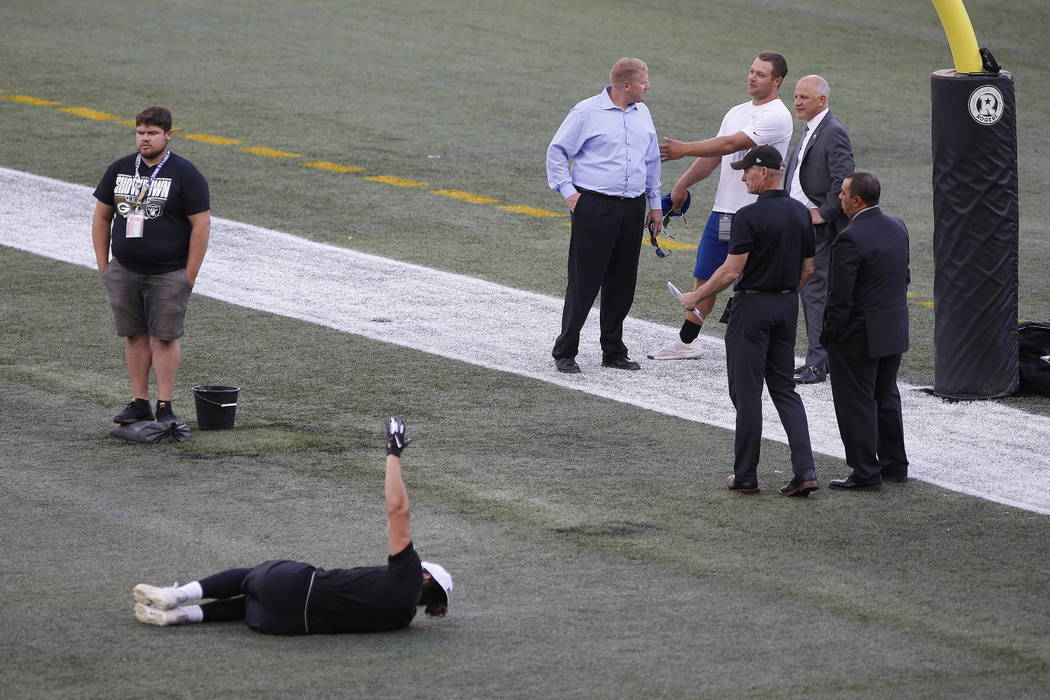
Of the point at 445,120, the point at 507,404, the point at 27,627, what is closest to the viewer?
the point at 27,627

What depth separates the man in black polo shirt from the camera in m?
9.48

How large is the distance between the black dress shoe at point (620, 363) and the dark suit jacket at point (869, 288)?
2.78 metres

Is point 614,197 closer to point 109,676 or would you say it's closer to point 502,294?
point 502,294

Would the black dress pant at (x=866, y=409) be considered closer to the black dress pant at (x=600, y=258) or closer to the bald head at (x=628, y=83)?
the black dress pant at (x=600, y=258)

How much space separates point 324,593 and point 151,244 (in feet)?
12.1

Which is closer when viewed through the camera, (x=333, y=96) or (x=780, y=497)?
(x=780, y=497)

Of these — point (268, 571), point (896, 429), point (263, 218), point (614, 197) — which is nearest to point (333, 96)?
point (263, 218)

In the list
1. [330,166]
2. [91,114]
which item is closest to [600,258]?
[330,166]

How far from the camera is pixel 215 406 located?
10547mm

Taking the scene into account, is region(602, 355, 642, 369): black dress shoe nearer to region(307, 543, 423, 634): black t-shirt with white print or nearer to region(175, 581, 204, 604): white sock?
region(307, 543, 423, 634): black t-shirt with white print

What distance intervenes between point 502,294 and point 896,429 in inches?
208

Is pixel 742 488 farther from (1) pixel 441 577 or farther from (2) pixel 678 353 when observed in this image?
(2) pixel 678 353

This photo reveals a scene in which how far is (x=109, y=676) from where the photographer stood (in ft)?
22.4

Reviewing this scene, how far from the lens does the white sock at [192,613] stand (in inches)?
292
